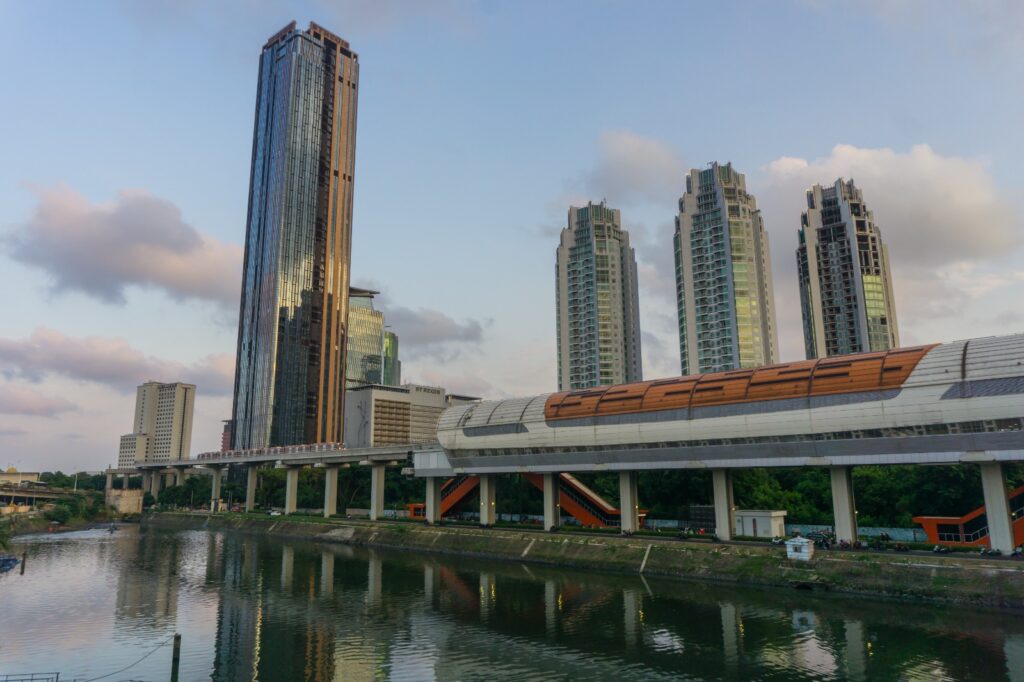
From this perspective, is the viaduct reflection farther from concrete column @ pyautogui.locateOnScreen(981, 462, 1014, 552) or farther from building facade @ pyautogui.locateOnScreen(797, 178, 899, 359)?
building facade @ pyautogui.locateOnScreen(797, 178, 899, 359)

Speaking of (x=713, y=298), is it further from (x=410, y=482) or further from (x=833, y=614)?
(x=833, y=614)

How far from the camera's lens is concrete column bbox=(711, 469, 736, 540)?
83.3 meters

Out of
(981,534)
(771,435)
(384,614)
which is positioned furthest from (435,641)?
(981,534)

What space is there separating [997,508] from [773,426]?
21.8 m

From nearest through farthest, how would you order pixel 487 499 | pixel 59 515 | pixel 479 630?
pixel 479 630 < pixel 487 499 < pixel 59 515

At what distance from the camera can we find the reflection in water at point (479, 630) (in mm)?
41438

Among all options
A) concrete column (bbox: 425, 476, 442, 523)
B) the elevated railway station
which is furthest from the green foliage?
the elevated railway station

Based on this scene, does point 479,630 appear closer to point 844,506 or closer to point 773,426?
point 773,426

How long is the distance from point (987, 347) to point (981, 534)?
24.6m

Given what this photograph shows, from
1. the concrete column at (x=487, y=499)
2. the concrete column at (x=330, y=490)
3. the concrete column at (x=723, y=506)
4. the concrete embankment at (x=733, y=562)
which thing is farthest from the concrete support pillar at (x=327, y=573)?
the concrete column at (x=723, y=506)

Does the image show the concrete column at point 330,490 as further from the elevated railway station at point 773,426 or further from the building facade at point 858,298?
the building facade at point 858,298

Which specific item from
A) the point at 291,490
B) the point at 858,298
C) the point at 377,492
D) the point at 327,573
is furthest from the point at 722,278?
the point at 327,573

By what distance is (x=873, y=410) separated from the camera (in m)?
70.1

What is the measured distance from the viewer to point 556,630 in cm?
5125
